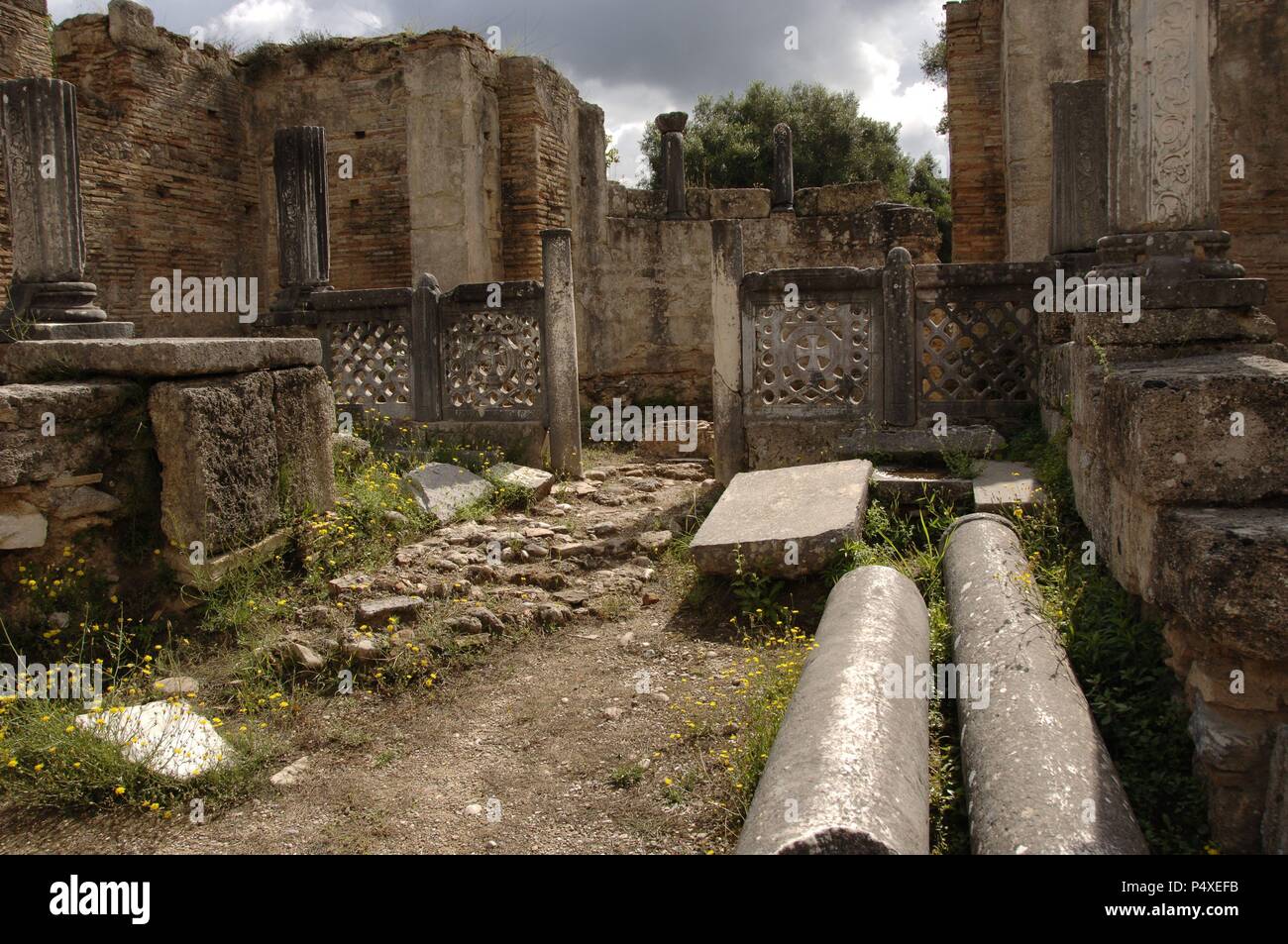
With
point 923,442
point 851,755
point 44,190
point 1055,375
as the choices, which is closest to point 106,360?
point 44,190

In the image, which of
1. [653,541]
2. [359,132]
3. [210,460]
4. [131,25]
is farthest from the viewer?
[359,132]

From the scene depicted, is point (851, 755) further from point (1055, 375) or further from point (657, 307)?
point (657, 307)

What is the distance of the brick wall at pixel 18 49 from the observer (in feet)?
35.5

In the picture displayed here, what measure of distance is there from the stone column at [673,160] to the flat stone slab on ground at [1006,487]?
9.40m

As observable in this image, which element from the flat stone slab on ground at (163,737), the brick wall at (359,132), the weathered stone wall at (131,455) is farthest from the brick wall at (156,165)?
the flat stone slab on ground at (163,737)

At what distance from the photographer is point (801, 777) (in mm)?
2881

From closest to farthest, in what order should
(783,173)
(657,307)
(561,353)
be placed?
(561,353)
(657,307)
(783,173)

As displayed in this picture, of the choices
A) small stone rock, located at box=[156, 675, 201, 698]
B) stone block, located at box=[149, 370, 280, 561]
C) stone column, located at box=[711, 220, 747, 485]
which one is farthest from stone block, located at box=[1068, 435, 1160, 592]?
stone block, located at box=[149, 370, 280, 561]

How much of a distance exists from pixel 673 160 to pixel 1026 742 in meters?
13.5

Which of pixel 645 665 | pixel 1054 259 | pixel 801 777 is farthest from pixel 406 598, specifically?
pixel 1054 259

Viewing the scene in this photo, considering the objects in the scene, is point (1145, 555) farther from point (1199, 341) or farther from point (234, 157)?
point (234, 157)

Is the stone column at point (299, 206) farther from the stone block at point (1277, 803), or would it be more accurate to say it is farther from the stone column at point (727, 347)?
the stone block at point (1277, 803)

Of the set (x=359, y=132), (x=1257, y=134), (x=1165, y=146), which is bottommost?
(x=1165, y=146)

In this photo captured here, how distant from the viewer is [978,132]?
1227cm
